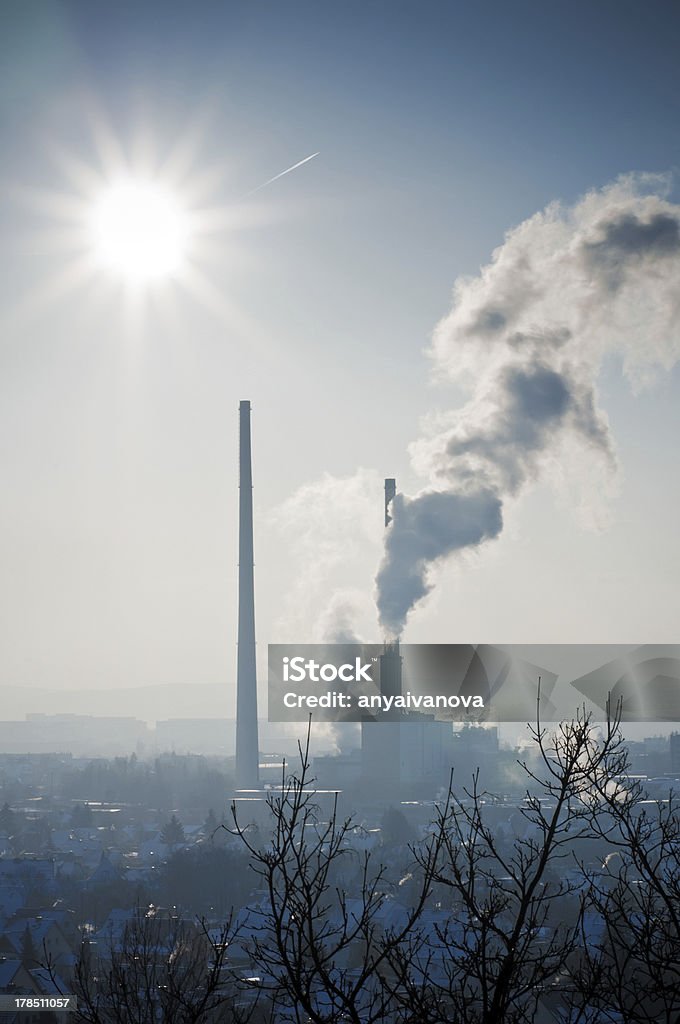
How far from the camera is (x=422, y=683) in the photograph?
26.6 m

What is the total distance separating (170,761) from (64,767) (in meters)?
6.99

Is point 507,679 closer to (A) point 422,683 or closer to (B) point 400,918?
(A) point 422,683

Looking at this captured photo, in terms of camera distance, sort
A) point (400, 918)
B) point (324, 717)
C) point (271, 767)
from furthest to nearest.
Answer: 1. point (271, 767)
2. point (324, 717)
3. point (400, 918)

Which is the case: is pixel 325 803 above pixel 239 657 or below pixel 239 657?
below

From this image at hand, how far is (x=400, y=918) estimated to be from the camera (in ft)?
57.6

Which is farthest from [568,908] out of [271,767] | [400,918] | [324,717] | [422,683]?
[271,767]

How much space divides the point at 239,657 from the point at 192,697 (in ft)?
177

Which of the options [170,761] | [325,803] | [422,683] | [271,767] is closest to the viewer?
[422,683]

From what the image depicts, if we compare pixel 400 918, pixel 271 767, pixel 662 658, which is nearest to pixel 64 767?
pixel 271 767

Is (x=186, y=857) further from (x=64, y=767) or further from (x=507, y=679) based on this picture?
(x=64, y=767)

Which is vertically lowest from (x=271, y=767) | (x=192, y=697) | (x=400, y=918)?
(x=400, y=918)

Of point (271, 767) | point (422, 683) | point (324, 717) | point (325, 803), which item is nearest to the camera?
point (324, 717)

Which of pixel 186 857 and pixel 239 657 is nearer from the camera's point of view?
pixel 186 857

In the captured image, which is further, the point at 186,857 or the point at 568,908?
the point at 186,857
